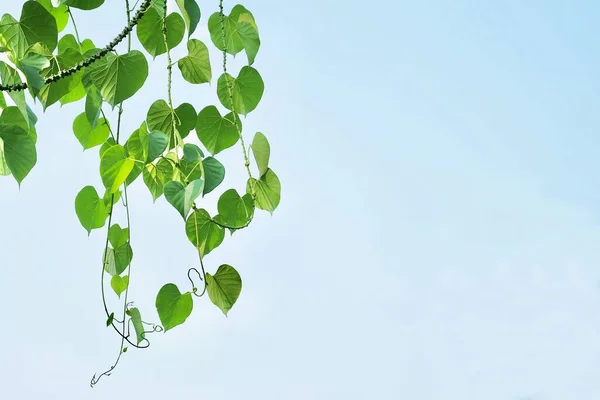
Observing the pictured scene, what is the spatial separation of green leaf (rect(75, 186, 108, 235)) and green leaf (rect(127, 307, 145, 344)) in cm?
11

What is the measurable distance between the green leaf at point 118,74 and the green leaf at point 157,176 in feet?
0.33

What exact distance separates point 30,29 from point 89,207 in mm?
185

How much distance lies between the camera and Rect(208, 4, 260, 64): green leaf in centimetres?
68

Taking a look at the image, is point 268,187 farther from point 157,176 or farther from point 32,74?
point 32,74

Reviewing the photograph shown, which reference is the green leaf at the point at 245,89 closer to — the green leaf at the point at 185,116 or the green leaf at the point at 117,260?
the green leaf at the point at 185,116

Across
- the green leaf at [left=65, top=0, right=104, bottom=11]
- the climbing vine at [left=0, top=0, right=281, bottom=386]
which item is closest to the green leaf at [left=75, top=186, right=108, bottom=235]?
the climbing vine at [left=0, top=0, right=281, bottom=386]

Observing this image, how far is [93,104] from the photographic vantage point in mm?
633

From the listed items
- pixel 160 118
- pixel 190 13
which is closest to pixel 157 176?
pixel 160 118

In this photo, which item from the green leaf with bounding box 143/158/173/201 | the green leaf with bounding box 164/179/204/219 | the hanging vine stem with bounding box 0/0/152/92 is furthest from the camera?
the green leaf with bounding box 143/158/173/201

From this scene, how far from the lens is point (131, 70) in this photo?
59 centimetres

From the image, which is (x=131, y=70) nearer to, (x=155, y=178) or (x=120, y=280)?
(x=155, y=178)

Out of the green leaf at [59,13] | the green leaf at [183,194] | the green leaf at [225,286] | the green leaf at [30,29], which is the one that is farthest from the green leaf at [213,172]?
the green leaf at [59,13]

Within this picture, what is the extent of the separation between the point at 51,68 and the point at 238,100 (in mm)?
175

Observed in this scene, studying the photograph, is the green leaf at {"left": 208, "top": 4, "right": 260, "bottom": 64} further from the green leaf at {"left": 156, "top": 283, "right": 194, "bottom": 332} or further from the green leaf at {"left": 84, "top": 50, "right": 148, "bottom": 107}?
the green leaf at {"left": 156, "top": 283, "right": 194, "bottom": 332}
